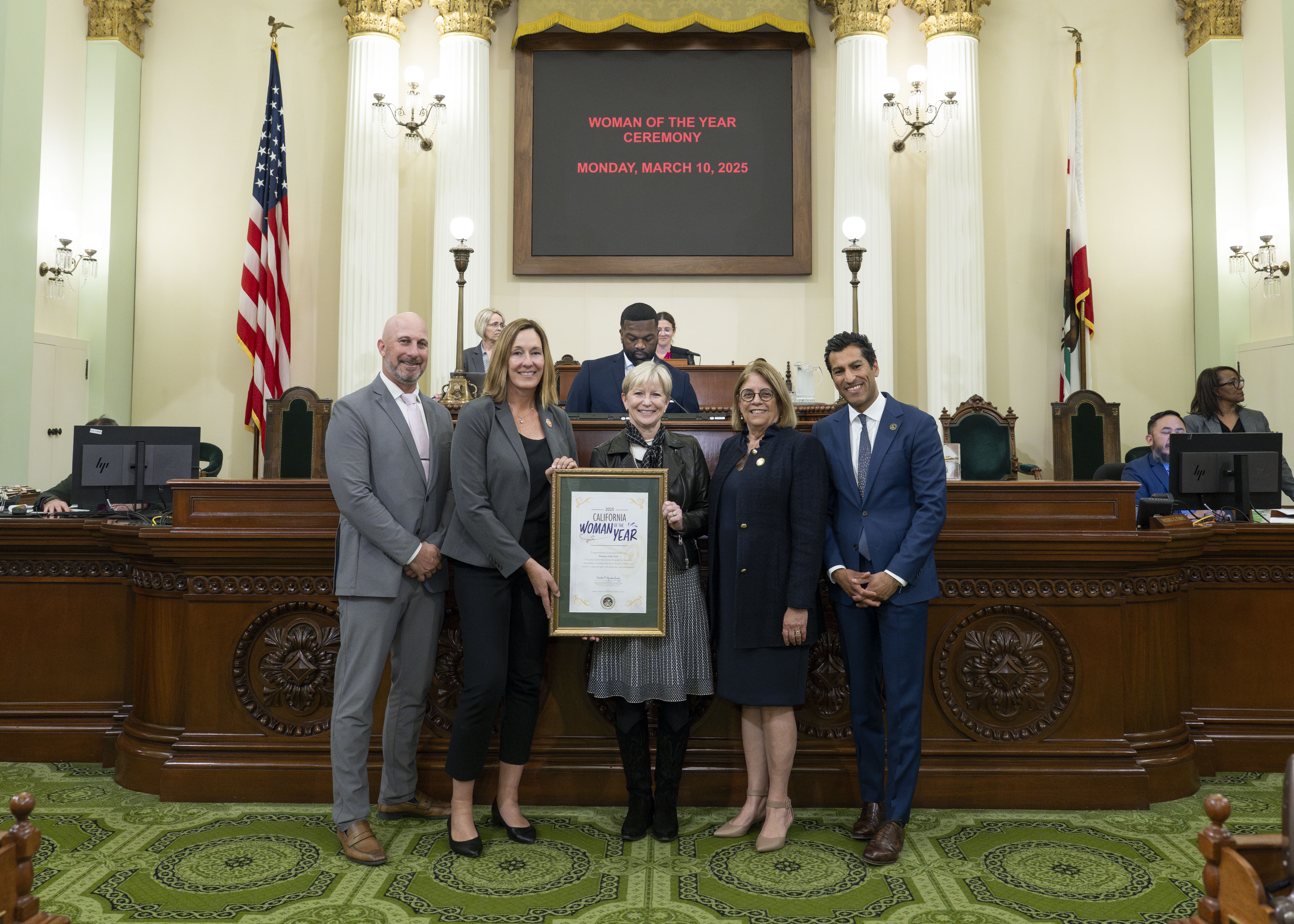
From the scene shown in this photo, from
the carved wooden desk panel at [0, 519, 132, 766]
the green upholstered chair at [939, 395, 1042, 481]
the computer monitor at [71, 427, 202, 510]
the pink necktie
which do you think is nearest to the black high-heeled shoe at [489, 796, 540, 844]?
the pink necktie

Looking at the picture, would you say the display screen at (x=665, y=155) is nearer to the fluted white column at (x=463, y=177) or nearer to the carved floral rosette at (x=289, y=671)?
the fluted white column at (x=463, y=177)

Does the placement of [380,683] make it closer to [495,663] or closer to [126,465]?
[495,663]

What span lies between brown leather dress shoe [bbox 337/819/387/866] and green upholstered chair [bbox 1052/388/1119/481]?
267 inches

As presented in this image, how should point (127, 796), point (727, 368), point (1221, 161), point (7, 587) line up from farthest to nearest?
point (1221, 161)
point (727, 368)
point (7, 587)
point (127, 796)

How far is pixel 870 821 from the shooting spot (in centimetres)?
312

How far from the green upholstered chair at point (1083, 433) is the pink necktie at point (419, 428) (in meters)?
6.43

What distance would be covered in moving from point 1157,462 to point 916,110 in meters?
4.72

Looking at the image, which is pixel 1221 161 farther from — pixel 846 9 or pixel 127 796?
pixel 127 796

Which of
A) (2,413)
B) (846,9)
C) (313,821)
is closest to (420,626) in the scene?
(313,821)

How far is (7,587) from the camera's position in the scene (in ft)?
13.6

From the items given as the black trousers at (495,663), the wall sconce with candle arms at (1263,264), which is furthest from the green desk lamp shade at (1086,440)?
the black trousers at (495,663)

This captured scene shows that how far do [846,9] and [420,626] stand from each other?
25.0 ft

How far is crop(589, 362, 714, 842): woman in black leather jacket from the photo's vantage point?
303cm

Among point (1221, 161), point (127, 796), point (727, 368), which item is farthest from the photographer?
point (1221, 161)
